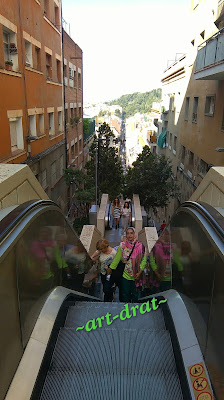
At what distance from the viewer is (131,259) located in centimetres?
523

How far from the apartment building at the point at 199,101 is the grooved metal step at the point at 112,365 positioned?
426 inches

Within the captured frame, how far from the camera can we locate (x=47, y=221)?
355cm

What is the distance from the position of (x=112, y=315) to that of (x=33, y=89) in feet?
44.4

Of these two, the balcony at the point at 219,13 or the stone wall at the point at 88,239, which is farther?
the balcony at the point at 219,13

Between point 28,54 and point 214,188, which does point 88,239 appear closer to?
point 214,188

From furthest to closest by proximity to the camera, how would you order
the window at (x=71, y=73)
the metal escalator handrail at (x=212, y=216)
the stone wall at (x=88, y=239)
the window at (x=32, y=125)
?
the window at (x=71, y=73) < the window at (x=32, y=125) < the stone wall at (x=88, y=239) < the metal escalator handrail at (x=212, y=216)

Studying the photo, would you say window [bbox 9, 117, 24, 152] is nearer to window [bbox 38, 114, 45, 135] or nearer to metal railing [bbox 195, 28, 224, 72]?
window [bbox 38, 114, 45, 135]

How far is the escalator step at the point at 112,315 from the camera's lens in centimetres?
340

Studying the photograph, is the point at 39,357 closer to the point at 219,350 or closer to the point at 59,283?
the point at 219,350

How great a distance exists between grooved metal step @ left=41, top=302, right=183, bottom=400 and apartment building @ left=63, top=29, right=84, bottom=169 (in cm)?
2138

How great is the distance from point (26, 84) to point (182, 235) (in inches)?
483

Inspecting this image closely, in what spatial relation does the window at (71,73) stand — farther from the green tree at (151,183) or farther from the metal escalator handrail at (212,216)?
the metal escalator handrail at (212,216)

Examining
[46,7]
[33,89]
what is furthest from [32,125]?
[46,7]

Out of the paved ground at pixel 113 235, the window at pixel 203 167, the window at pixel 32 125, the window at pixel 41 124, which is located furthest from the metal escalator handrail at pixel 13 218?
the window at pixel 203 167
